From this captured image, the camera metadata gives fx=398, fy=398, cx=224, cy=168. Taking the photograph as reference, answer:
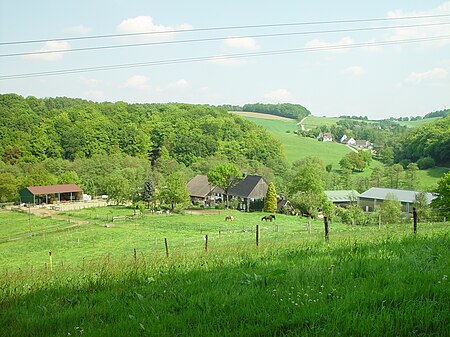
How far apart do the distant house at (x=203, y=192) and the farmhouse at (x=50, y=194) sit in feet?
65.7

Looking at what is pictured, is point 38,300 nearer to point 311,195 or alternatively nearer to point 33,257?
point 33,257

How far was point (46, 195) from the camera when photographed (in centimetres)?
6400

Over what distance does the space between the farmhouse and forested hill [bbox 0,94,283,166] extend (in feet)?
55.6

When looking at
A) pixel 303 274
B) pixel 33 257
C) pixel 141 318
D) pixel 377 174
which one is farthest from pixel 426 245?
pixel 377 174

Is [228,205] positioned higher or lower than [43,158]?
lower

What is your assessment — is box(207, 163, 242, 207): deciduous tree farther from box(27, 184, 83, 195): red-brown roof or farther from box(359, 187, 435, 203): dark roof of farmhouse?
box(27, 184, 83, 195): red-brown roof

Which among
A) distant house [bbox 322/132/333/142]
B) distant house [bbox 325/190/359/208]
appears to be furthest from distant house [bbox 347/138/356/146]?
distant house [bbox 325/190/359/208]

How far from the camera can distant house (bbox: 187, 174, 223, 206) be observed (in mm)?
73750

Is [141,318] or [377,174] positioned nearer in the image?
[141,318]

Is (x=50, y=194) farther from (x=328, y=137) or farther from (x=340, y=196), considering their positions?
(x=328, y=137)

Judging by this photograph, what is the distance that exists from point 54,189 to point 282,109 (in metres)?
121

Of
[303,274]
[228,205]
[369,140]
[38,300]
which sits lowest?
[228,205]

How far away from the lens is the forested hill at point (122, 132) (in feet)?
266

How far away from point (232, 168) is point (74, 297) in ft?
209
